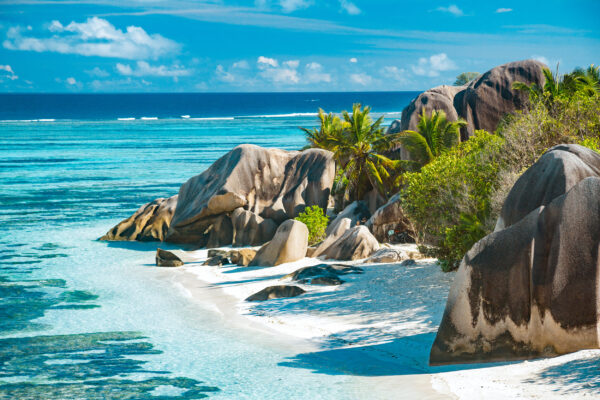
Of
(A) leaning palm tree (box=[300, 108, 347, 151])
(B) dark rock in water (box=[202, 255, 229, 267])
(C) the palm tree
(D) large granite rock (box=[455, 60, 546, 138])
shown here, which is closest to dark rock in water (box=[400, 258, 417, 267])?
(B) dark rock in water (box=[202, 255, 229, 267])

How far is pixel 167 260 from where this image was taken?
2592 cm

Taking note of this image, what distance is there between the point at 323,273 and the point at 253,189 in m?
11.5

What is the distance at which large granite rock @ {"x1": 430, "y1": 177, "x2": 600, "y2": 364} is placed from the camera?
12227 millimetres

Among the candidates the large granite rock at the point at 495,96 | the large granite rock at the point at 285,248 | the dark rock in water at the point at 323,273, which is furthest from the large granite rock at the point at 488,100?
the dark rock in water at the point at 323,273

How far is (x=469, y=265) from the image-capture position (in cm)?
A: 1312

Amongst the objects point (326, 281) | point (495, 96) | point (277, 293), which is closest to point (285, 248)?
point (326, 281)

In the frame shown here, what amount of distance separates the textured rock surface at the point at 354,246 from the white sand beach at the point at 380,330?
0.73 m

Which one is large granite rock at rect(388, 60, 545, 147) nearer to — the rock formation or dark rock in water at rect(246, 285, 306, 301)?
dark rock in water at rect(246, 285, 306, 301)

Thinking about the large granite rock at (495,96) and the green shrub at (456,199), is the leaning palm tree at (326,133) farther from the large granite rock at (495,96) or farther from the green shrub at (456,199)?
the green shrub at (456,199)

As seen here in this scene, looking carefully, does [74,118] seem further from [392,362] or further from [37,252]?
[392,362]

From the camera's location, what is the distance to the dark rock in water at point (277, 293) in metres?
19.5

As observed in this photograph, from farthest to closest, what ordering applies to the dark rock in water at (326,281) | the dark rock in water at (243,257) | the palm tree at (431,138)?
the palm tree at (431,138) → the dark rock in water at (243,257) → the dark rock in water at (326,281)

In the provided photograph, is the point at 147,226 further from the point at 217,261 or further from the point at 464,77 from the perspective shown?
the point at 464,77

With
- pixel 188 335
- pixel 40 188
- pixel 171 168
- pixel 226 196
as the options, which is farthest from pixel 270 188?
pixel 171 168
